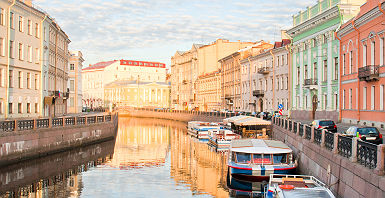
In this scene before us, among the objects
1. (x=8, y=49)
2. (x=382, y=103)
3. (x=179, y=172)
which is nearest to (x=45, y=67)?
(x=8, y=49)

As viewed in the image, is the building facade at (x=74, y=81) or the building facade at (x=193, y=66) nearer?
the building facade at (x=74, y=81)

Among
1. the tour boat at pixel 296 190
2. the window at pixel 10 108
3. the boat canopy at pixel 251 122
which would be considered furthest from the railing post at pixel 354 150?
the window at pixel 10 108

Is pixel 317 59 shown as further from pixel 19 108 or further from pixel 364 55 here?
pixel 19 108

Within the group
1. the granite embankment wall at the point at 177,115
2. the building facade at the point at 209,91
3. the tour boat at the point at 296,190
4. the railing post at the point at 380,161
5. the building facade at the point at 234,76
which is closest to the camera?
the railing post at the point at 380,161

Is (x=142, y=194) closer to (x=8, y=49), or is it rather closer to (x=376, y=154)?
(x=376, y=154)

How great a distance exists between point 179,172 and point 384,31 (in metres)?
17.9

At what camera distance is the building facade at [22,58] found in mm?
36656

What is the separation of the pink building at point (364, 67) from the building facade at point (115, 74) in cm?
A: 13398

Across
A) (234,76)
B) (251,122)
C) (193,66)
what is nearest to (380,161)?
(251,122)

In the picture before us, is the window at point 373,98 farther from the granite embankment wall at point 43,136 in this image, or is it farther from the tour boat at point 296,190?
the granite embankment wall at point 43,136

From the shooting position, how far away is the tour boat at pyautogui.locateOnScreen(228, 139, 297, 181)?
22562 mm

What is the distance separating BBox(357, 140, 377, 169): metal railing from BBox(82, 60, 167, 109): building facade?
157 m

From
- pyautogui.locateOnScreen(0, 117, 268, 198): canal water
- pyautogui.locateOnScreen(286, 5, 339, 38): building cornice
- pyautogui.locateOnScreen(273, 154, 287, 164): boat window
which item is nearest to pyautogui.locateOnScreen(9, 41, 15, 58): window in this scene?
pyautogui.locateOnScreen(0, 117, 268, 198): canal water

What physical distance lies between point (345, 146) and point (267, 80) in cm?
5330
